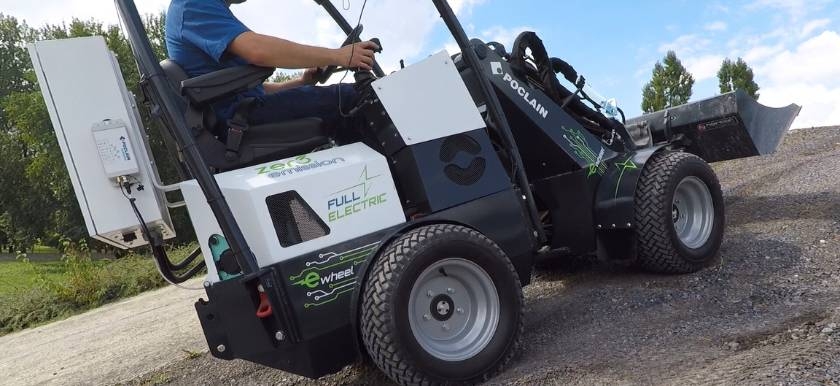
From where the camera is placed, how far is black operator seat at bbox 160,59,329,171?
10.7ft

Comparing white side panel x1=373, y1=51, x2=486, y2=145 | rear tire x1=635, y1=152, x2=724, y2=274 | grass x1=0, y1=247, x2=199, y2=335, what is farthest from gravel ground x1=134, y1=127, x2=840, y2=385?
grass x1=0, y1=247, x2=199, y2=335

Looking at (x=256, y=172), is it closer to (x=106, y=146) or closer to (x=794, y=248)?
(x=106, y=146)

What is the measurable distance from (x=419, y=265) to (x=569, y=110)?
2.42 m

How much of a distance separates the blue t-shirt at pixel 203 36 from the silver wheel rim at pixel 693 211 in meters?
3.18

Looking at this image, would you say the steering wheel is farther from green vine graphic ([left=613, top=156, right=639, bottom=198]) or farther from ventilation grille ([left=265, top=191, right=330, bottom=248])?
green vine graphic ([left=613, top=156, right=639, bottom=198])

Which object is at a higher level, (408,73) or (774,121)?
(408,73)

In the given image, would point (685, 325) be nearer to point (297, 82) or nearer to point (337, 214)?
point (337, 214)

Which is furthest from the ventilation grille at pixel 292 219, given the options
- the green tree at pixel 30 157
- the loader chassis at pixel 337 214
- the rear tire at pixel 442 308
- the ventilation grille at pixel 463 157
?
the green tree at pixel 30 157

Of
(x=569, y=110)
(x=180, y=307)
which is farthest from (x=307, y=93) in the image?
(x=180, y=307)

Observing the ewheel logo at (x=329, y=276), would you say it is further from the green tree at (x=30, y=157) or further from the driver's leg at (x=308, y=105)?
the green tree at (x=30, y=157)

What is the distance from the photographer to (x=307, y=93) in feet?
12.3

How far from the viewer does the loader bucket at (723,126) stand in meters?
6.20

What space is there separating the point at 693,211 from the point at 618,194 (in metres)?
0.81

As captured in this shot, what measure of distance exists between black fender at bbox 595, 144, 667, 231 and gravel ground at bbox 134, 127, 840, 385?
0.46 meters
